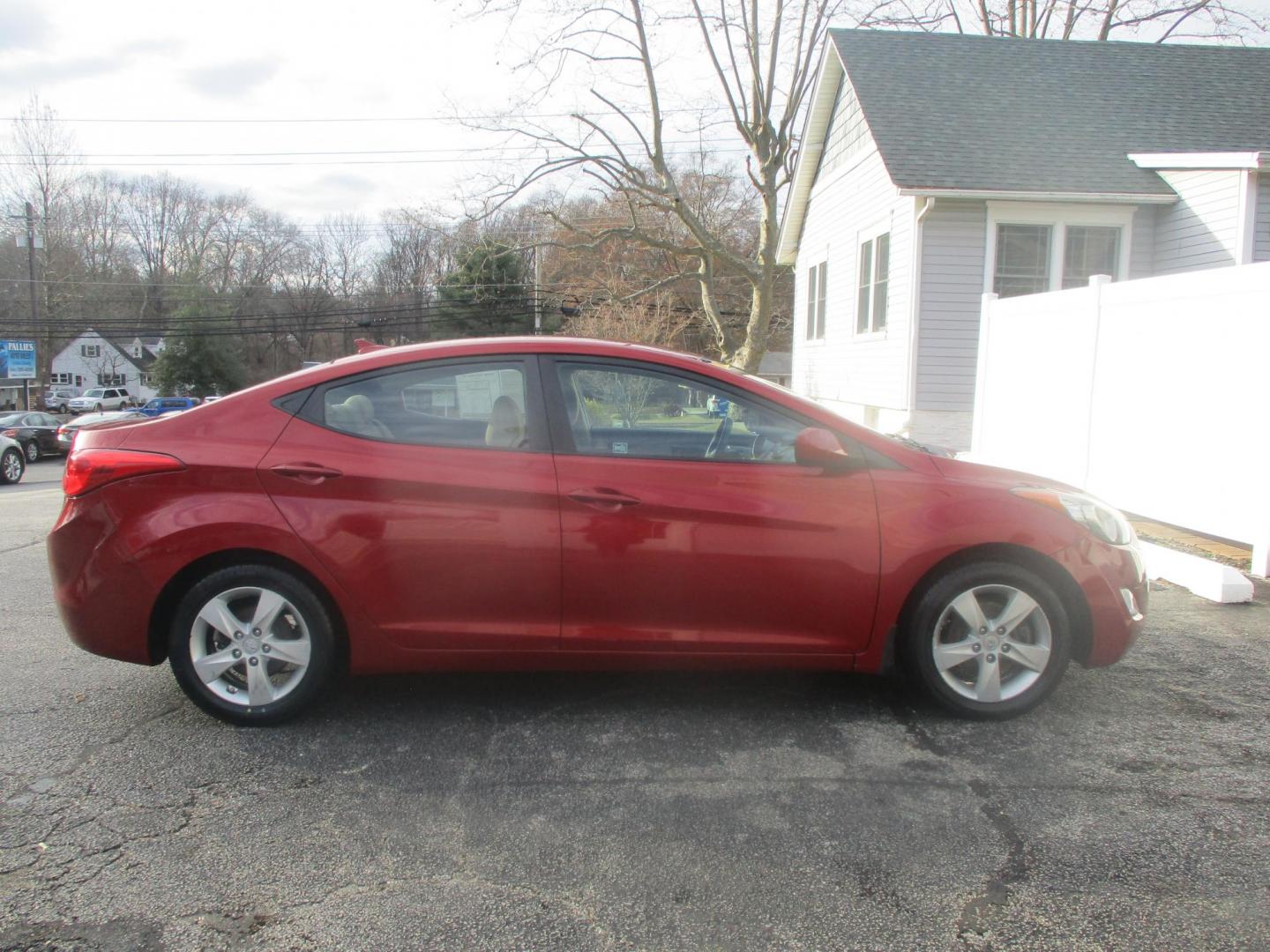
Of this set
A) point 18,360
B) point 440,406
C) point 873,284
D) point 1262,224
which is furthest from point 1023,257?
point 18,360

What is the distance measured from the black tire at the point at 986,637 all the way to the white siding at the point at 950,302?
962 centimetres

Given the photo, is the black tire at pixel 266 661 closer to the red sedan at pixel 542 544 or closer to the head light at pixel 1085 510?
the red sedan at pixel 542 544

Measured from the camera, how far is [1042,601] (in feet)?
12.1

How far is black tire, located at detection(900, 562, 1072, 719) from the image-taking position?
144 inches

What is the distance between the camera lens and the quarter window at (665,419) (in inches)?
145

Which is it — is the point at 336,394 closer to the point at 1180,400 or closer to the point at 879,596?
the point at 879,596

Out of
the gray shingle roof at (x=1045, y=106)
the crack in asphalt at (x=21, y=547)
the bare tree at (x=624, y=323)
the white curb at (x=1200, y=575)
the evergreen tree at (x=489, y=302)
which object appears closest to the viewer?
the white curb at (x=1200, y=575)

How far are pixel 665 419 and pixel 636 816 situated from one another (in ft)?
5.21

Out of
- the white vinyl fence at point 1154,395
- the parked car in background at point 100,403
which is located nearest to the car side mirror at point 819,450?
the white vinyl fence at point 1154,395

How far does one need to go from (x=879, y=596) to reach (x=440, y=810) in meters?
1.84

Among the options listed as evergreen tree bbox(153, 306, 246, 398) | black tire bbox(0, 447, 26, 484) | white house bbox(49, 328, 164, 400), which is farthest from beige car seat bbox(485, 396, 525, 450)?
white house bbox(49, 328, 164, 400)

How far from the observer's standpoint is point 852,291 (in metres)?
15.9

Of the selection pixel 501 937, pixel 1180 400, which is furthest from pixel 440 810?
pixel 1180 400

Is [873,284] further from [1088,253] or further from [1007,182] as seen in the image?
[1088,253]
